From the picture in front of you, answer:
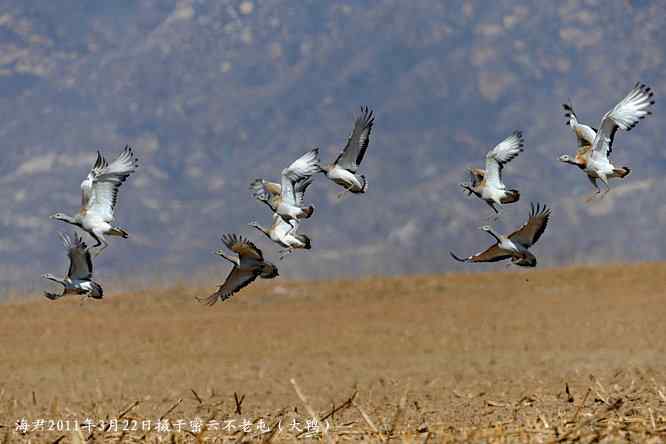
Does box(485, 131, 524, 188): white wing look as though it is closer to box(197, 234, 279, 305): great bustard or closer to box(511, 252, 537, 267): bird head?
box(511, 252, 537, 267): bird head

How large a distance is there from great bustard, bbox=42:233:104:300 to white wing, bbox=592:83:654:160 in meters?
2.84

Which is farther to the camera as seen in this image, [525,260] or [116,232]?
[116,232]

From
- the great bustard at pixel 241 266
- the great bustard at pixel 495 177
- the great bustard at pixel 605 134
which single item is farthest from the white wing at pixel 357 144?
the great bustard at pixel 605 134

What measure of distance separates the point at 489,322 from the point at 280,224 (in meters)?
27.1

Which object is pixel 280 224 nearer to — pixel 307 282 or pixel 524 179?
pixel 307 282

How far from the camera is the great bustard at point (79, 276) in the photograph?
6.73m

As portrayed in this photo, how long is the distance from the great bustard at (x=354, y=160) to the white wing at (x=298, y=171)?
0.22ft

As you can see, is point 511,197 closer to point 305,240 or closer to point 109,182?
point 305,240

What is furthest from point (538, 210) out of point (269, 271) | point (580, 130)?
point (269, 271)

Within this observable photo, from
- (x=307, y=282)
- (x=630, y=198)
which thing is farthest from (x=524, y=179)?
(x=307, y=282)

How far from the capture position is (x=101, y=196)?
295 inches

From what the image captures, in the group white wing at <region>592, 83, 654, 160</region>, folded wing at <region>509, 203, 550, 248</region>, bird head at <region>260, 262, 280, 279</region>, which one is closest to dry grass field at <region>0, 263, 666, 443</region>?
bird head at <region>260, 262, 280, 279</region>

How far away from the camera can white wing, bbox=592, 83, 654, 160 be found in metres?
7.09

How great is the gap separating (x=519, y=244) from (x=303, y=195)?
1375 mm
